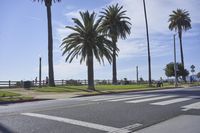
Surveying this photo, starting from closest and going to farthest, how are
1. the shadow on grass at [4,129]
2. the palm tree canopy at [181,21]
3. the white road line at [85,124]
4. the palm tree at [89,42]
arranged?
the shadow on grass at [4,129] → the white road line at [85,124] → the palm tree at [89,42] → the palm tree canopy at [181,21]

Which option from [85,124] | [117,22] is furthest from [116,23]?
[85,124]

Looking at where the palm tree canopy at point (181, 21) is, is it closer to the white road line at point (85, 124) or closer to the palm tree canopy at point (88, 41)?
the palm tree canopy at point (88, 41)

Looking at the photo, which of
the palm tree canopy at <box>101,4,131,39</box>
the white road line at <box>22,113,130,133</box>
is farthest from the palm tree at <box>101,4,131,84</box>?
the white road line at <box>22,113,130,133</box>

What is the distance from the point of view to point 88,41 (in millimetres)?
42875

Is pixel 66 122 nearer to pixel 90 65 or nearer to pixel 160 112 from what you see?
pixel 160 112

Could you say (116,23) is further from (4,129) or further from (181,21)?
(4,129)

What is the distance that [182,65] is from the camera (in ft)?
279

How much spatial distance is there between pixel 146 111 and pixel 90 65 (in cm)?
2866

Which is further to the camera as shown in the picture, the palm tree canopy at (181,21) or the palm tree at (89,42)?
the palm tree canopy at (181,21)

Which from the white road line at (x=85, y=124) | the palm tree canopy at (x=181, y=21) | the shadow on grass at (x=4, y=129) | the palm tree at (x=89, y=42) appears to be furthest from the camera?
the palm tree canopy at (x=181, y=21)

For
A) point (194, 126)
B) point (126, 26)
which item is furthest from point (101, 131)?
point (126, 26)

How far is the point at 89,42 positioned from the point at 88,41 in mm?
167

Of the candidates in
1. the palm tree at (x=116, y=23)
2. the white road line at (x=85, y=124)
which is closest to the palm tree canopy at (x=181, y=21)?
the palm tree at (x=116, y=23)

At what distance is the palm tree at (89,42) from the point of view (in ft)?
141
